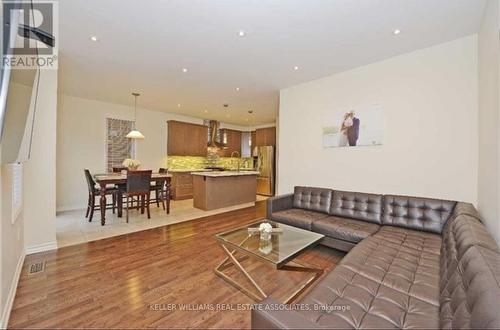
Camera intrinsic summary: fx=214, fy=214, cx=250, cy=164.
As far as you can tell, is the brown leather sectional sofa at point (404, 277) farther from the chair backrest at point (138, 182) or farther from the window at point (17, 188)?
the chair backrest at point (138, 182)

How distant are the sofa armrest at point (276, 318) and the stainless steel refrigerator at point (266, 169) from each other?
656 centimetres

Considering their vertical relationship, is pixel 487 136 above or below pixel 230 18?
below

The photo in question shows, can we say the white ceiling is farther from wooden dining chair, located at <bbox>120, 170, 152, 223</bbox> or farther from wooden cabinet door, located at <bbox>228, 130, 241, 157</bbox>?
wooden cabinet door, located at <bbox>228, 130, 241, 157</bbox>

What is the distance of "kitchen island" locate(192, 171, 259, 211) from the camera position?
5.26 m

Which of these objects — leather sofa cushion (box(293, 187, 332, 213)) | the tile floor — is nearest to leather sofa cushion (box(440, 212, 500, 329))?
leather sofa cushion (box(293, 187, 332, 213))

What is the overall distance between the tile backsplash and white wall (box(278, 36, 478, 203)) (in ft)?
15.9

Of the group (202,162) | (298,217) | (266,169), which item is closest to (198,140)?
(202,162)

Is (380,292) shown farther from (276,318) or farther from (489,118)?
(489,118)

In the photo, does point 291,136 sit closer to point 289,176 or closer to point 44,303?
point 289,176

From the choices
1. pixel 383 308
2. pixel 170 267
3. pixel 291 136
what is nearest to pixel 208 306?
pixel 170 267

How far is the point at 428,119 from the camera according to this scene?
282 centimetres

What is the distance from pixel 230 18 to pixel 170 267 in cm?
285

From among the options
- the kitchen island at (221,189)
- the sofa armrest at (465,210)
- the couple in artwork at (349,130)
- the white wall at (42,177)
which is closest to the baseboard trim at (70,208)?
the white wall at (42,177)

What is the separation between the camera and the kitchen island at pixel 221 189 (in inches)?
207
